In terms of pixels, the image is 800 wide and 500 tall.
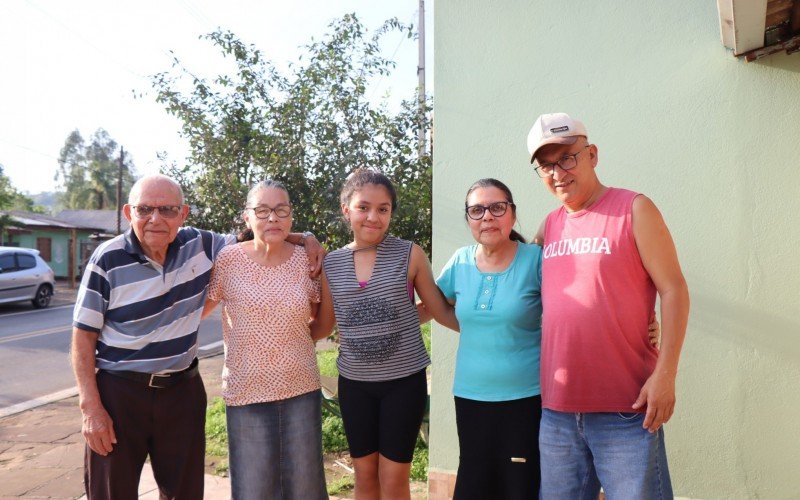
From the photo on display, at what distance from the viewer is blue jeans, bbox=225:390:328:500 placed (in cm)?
264

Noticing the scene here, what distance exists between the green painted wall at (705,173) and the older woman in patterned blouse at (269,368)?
1.56m

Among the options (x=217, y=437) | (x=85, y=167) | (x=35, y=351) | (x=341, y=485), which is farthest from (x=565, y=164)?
(x=85, y=167)

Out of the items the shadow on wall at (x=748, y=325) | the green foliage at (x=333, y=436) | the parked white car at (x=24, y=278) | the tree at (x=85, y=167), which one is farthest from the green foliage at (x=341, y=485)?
the tree at (x=85, y=167)

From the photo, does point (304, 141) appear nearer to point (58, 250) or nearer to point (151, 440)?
point (151, 440)

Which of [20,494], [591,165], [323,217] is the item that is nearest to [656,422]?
[591,165]

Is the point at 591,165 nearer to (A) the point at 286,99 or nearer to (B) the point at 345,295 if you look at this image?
(B) the point at 345,295

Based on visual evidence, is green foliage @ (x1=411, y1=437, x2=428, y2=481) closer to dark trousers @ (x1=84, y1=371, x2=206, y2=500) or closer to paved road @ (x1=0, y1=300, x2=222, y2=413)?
dark trousers @ (x1=84, y1=371, x2=206, y2=500)

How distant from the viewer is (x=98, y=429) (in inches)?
96.3

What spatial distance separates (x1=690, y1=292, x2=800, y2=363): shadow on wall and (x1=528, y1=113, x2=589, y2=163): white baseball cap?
162cm

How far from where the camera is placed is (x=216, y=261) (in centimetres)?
282

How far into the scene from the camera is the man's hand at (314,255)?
2818mm

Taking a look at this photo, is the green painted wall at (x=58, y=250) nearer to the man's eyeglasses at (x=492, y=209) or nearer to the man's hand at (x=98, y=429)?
the man's hand at (x=98, y=429)

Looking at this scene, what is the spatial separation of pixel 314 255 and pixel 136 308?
804mm

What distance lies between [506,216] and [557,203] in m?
1.19
